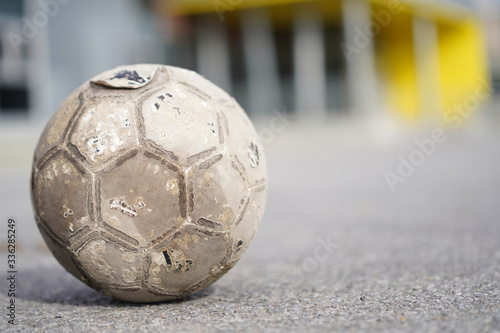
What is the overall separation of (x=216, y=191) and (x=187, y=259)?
37cm

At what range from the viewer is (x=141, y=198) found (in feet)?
8.52

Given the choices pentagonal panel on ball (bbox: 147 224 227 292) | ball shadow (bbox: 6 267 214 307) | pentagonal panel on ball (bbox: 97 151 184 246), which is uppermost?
pentagonal panel on ball (bbox: 97 151 184 246)

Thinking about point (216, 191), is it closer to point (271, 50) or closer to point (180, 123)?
point (180, 123)

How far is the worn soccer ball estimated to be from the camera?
2.62 meters

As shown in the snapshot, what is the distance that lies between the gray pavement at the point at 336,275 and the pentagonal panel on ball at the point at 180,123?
2.75 feet

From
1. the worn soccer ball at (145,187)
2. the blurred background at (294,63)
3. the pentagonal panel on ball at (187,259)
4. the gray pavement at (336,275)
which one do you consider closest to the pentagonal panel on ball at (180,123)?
the worn soccer ball at (145,187)

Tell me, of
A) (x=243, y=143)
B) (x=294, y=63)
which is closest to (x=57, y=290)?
(x=243, y=143)

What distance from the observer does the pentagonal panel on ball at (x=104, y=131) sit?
2.65m

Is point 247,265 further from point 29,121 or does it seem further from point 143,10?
point 143,10

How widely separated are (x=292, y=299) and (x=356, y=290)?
0.39 meters

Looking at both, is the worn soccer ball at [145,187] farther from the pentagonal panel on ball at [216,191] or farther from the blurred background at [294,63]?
the blurred background at [294,63]

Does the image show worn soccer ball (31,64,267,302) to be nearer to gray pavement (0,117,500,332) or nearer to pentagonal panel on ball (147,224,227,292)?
pentagonal panel on ball (147,224,227,292)

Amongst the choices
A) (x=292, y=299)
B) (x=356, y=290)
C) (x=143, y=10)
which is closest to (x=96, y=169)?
(x=292, y=299)

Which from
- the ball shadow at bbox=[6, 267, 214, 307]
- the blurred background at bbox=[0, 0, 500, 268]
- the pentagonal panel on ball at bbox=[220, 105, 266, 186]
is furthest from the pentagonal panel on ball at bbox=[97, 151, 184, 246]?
the blurred background at bbox=[0, 0, 500, 268]
